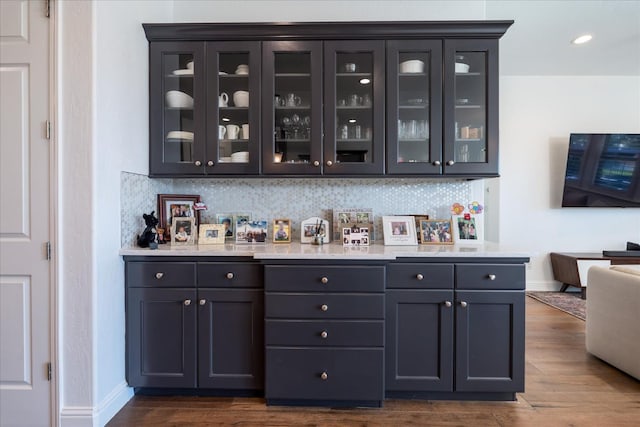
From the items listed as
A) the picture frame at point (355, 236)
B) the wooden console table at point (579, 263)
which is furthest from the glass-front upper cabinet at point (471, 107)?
the wooden console table at point (579, 263)

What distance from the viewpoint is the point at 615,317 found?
2.51m

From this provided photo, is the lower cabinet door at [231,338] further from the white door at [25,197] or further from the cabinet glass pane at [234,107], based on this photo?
the cabinet glass pane at [234,107]

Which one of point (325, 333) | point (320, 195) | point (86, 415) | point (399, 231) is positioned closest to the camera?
point (86, 415)

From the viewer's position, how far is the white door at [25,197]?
1.79m

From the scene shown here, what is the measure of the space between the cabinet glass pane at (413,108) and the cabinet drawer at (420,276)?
74 centimetres

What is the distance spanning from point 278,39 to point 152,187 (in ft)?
Result: 4.46

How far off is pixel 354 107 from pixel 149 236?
5.23 feet

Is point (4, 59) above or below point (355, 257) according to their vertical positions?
above

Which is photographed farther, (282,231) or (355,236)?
(282,231)

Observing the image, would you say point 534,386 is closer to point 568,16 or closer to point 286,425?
point 286,425

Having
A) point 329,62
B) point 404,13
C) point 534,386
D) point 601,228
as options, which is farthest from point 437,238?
point 601,228

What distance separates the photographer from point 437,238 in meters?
2.39

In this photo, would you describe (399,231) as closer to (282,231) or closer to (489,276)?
(489,276)

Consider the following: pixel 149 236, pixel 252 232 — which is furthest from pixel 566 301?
pixel 149 236
